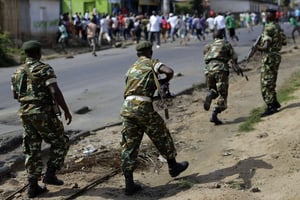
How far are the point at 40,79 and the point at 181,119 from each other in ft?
14.7

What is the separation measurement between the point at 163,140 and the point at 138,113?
1.47 ft

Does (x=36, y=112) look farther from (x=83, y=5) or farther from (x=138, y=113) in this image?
(x=83, y=5)

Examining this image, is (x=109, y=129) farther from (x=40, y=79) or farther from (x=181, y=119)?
(x=40, y=79)

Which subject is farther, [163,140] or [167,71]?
[163,140]

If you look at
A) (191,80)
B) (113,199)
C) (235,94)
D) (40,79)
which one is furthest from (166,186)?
(191,80)

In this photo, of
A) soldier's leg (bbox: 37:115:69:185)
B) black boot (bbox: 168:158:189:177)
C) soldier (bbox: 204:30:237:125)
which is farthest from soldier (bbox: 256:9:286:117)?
soldier's leg (bbox: 37:115:69:185)

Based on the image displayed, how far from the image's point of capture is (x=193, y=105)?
10.9 meters

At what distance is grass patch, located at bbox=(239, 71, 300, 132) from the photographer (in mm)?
8367

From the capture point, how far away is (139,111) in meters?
5.63

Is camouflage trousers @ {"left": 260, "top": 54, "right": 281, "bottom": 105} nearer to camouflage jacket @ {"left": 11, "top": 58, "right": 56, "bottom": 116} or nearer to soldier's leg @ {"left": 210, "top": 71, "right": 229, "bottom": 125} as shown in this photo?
soldier's leg @ {"left": 210, "top": 71, "right": 229, "bottom": 125}

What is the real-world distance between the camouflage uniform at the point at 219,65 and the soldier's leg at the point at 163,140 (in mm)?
2746

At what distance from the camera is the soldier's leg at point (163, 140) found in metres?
5.73

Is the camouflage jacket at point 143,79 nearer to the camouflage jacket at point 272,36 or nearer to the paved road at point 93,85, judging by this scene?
the paved road at point 93,85

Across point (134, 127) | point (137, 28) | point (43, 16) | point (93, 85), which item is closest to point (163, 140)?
point (134, 127)
